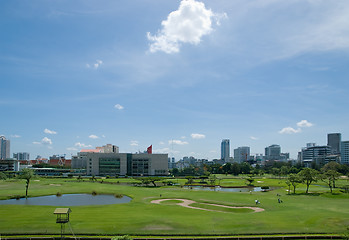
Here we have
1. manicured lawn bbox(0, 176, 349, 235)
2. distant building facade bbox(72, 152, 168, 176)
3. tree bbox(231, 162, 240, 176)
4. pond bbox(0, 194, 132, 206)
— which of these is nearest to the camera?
manicured lawn bbox(0, 176, 349, 235)

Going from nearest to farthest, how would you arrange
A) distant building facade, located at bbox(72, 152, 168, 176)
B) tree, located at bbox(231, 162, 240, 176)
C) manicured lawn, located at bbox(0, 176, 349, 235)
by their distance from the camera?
manicured lawn, located at bbox(0, 176, 349, 235), distant building facade, located at bbox(72, 152, 168, 176), tree, located at bbox(231, 162, 240, 176)

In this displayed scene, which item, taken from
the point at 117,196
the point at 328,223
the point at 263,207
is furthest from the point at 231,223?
the point at 117,196

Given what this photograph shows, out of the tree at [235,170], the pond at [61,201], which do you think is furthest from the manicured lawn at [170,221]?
the tree at [235,170]

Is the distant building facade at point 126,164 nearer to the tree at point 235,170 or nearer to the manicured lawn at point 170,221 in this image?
the tree at point 235,170

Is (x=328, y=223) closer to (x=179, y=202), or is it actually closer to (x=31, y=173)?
(x=179, y=202)

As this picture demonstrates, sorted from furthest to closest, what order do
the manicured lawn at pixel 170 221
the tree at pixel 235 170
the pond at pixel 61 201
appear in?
the tree at pixel 235 170 → the pond at pixel 61 201 → the manicured lawn at pixel 170 221

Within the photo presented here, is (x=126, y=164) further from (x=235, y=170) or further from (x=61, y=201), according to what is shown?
(x=61, y=201)

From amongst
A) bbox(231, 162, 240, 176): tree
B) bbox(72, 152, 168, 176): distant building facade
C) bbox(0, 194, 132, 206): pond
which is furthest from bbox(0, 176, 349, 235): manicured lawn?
bbox(231, 162, 240, 176): tree

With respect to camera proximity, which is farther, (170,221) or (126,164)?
(126,164)

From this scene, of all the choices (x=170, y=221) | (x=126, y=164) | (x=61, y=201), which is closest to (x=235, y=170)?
(x=126, y=164)

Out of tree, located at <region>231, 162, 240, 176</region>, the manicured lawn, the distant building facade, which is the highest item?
the manicured lawn

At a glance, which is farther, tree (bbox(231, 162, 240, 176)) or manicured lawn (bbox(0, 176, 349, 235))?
tree (bbox(231, 162, 240, 176))

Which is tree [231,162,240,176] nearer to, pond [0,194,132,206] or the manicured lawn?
pond [0,194,132,206]

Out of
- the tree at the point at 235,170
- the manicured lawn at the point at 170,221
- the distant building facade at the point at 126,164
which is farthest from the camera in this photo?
the tree at the point at 235,170
